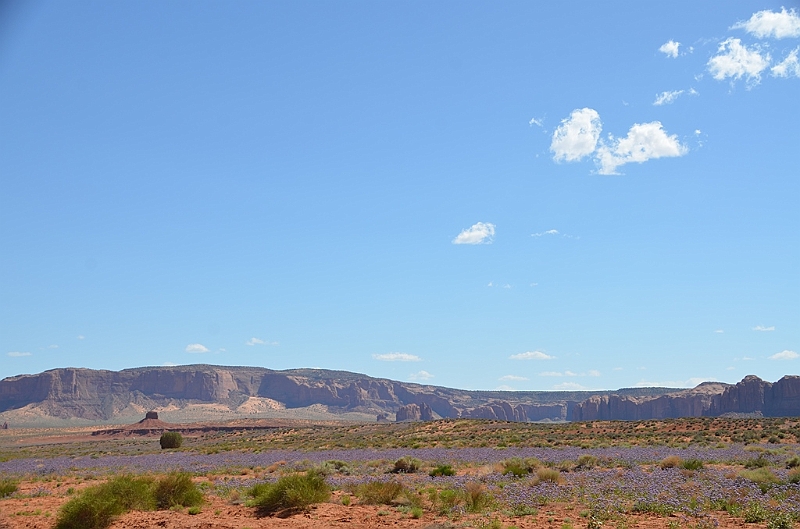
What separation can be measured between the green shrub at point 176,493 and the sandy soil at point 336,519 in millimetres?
379

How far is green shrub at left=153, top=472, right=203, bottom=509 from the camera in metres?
15.9

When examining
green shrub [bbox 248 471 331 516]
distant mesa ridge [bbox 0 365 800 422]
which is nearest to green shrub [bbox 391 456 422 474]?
green shrub [bbox 248 471 331 516]

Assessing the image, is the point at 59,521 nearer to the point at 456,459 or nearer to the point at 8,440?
the point at 456,459

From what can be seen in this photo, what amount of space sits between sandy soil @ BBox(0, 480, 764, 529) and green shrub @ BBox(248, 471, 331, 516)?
0.84ft

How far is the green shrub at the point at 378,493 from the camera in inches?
595

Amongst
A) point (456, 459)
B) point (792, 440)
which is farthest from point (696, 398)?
point (456, 459)

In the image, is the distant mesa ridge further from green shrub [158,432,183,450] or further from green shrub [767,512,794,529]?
green shrub [767,512,794,529]

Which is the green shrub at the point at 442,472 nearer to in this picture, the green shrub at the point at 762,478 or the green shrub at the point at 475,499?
the green shrub at the point at 475,499

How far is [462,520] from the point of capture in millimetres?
12414

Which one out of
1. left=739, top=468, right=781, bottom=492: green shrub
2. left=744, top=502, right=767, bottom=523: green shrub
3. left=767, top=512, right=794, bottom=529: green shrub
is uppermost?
left=767, top=512, right=794, bottom=529: green shrub

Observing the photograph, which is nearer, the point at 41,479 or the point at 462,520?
the point at 462,520

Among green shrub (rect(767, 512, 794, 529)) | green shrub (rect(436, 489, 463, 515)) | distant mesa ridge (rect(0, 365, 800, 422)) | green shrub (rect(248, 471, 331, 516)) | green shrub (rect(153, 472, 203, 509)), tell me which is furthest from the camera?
distant mesa ridge (rect(0, 365, 800, 422))

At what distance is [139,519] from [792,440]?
3552cm

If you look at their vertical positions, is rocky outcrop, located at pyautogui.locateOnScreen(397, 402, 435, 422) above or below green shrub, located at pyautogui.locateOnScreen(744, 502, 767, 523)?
below
